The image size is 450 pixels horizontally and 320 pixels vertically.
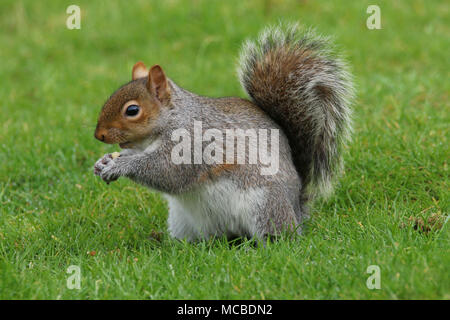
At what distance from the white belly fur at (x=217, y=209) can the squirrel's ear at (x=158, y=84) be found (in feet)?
1.11

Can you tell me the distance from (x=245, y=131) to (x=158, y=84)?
34cm

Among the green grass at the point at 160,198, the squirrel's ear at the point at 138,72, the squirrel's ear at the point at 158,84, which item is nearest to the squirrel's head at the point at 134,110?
the squirrel's ear at the point at 158,84

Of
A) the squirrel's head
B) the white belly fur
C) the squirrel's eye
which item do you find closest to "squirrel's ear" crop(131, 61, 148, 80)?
the squirrel's head

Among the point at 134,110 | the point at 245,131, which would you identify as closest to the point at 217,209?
the point at 245,131

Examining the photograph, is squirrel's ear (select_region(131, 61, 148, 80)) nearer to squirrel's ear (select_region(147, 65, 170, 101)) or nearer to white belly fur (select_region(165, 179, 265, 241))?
squirrel's ear (select_region(147, 65, 170, 101))

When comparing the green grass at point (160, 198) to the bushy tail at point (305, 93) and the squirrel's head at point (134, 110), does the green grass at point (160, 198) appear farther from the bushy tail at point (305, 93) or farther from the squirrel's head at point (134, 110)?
the squirrel's head at point (134, 110)

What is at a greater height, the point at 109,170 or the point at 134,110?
the point at 134,110

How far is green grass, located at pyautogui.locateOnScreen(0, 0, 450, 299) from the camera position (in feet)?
5.52

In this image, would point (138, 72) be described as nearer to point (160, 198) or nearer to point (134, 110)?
point (134, 110)

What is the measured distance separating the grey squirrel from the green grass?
0.39 feet

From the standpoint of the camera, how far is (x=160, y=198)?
254 centimetres

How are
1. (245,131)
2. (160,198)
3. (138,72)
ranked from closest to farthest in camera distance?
1. (245,131)
2. (138,72)
3. (160,198)

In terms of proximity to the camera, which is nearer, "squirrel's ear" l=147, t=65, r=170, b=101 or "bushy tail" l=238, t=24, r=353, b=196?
"squirrel's ear" l=147, t=65, r=170, b=101

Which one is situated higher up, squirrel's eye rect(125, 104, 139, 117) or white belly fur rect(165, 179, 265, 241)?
squirrel's eye rect(125, 104, 139, 117)
